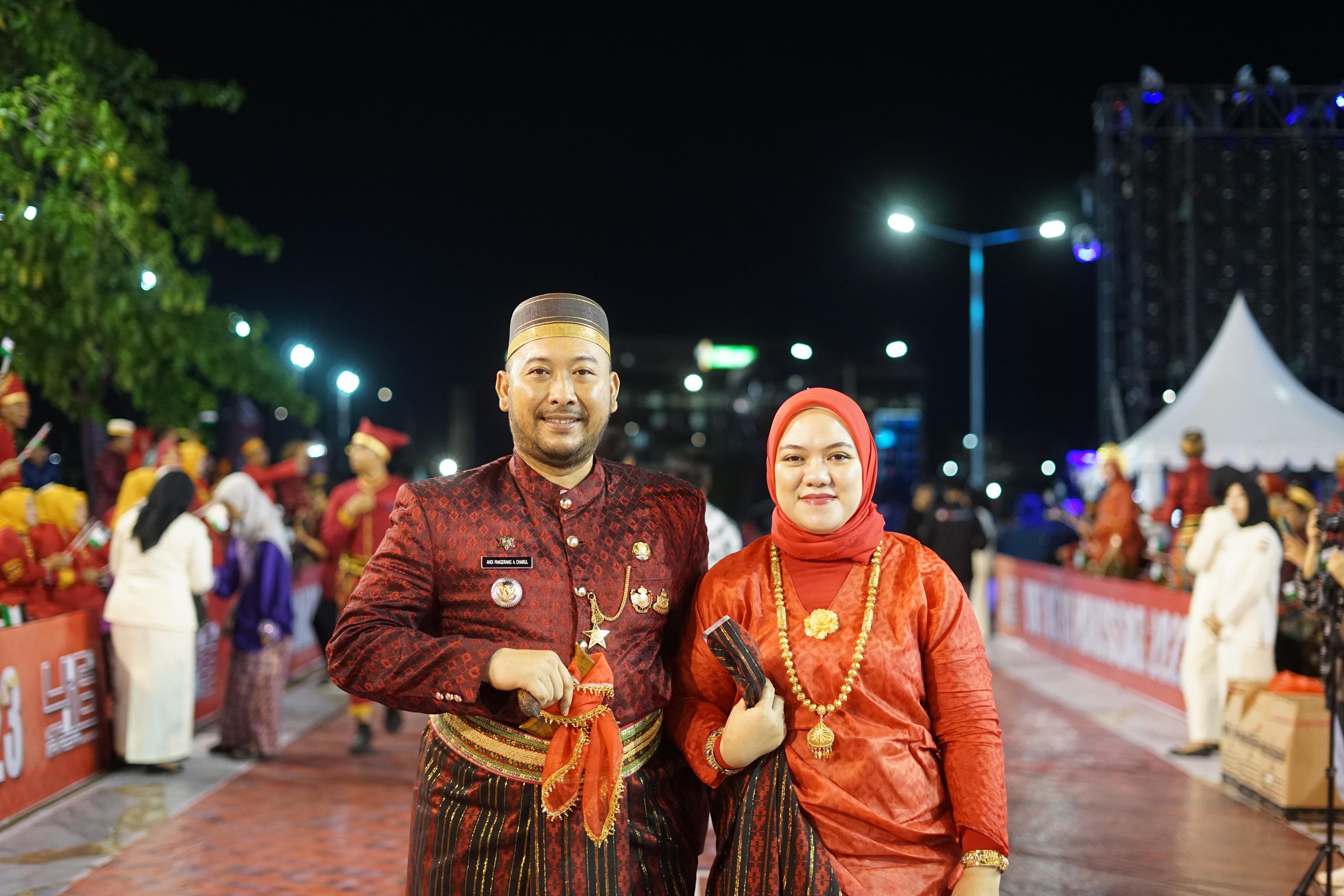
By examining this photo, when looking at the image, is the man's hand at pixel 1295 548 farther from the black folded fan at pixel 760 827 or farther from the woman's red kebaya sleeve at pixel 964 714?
the black folded fan at pixel 760 827

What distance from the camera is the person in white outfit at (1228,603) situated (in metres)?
7.61

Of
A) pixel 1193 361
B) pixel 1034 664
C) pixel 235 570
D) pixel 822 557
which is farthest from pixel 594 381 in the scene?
pixel 1193 361

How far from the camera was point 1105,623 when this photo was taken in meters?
11.7

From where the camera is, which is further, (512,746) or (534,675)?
(512,746)

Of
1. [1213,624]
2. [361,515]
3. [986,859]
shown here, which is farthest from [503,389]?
[1213,624]

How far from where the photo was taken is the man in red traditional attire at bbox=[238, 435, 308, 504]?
9.30 m

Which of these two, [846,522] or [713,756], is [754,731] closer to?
[713,756]

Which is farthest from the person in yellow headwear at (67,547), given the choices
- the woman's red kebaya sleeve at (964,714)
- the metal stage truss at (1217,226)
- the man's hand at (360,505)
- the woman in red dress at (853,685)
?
the metal stage truss at (1217,226)

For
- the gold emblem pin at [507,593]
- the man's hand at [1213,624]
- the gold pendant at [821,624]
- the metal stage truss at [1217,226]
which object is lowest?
the man's hand at [1213,624]

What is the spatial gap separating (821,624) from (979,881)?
661 millimetres

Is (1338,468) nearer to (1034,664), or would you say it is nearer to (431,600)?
(1034,664)

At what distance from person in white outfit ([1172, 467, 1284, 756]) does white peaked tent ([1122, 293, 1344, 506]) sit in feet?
20.2

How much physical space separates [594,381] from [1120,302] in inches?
1007

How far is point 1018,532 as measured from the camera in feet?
68.9
